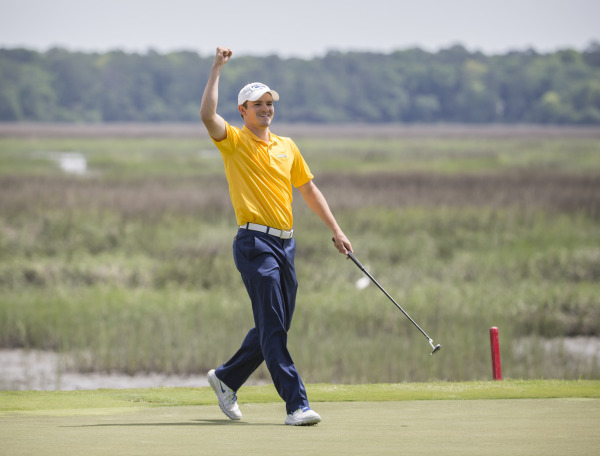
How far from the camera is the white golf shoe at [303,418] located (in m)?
5.45

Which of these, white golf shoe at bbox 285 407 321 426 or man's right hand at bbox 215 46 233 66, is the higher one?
man's right hand at bbox 215 46 233 66

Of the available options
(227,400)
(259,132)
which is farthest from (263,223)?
(227,400)

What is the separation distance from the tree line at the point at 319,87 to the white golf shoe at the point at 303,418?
122345 millimetres

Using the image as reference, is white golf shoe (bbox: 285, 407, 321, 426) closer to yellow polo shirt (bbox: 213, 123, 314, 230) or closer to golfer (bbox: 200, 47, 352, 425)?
golfer (bbox: 200, 47, 352, 425)

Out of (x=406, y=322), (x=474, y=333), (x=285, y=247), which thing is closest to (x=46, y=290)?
(x=406, y=322)

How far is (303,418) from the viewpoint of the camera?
545 centimetres

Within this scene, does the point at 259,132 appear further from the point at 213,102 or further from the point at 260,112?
the point at 213,102

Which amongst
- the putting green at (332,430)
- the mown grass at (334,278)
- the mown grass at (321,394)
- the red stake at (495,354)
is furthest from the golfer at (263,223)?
the mown grass at (334,278)

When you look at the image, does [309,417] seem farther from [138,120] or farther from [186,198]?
[138,120]

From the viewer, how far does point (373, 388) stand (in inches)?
269

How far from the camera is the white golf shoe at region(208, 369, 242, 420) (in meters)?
5.86

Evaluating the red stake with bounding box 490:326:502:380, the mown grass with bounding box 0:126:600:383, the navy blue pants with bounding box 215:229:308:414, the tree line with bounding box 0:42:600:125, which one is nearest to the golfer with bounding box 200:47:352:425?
the navy blue pants with bounding box 215:229:308:414

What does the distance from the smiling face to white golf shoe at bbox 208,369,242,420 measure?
140cm

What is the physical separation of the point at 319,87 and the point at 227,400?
141m
